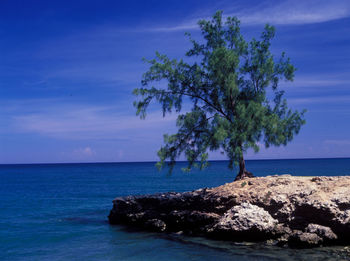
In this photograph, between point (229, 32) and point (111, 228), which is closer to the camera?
point (111, 228)

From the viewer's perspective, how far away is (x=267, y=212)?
62.1 feet

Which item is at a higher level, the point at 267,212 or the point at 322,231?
the point at 267,212

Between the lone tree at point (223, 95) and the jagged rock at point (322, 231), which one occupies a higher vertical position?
the lone tree at point (223, 95)

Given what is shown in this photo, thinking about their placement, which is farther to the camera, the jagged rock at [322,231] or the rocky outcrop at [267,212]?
the rocky outcrop at [267,212]

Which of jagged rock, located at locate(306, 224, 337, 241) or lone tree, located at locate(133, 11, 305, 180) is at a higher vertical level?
lone tree, located at locate(133, 11, 305, 180)

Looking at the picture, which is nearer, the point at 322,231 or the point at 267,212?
the point at 322,231

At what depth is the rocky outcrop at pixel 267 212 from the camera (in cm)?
1723

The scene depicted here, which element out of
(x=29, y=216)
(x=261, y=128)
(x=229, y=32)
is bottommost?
(x=29, y=216)

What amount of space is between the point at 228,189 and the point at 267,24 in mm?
12648

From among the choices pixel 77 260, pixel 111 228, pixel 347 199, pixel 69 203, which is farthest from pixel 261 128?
pixel 69 203

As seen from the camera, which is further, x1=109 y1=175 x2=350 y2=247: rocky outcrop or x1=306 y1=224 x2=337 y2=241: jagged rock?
x1=109 y1=175 x2=350 y2=247: rocky outcrop

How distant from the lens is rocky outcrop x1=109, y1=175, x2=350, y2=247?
17.2 metres

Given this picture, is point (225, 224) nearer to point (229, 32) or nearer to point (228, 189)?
point (228, 189)

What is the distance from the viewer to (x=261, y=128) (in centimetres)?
2327
